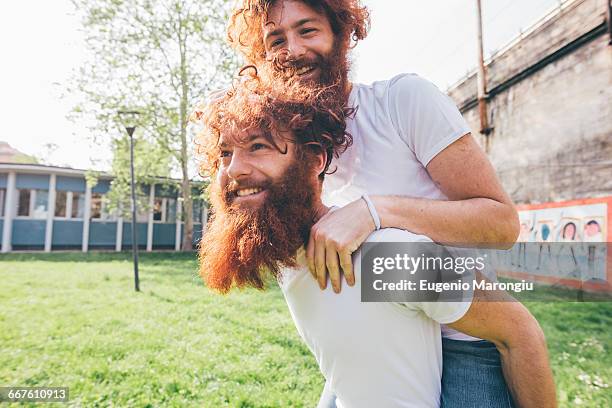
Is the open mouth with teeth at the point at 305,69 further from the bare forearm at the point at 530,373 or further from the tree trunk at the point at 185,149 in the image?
the tree trunk at the point at 185,149

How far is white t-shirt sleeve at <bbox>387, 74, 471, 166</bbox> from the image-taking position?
1.25 metres

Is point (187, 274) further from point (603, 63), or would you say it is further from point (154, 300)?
point (603, 63)

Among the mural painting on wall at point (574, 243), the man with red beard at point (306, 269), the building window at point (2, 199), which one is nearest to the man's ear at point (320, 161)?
the man with red beard at point (306, 269)

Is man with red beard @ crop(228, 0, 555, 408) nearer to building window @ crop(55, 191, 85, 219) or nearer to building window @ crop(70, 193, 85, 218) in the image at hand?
building window @ crop(55, 191, 85, 219)

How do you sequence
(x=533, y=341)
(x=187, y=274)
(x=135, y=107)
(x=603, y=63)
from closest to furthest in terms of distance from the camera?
1. (x=533, y=341)
2. (x=603, y=63)
3. (x=187, y=274)
4. (x=135, y=107)

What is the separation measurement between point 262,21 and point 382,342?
5.12 feet

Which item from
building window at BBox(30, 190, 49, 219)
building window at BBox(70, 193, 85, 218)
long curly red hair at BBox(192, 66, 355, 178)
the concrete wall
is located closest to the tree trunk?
building window at BBox(70, 193, 85, 218)

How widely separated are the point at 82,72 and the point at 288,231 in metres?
22.4

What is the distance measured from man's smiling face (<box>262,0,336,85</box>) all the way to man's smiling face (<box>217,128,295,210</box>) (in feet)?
1.51

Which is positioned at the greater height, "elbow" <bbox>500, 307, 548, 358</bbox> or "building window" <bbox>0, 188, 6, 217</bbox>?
"building window" <bbox>0, 188, 6, 217</bbox>

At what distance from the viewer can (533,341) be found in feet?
3.67

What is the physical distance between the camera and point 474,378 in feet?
3.96

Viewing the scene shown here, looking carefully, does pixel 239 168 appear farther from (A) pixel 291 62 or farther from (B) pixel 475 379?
(B) pixel 475 379

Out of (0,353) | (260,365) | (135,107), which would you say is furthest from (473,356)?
(135,107)
